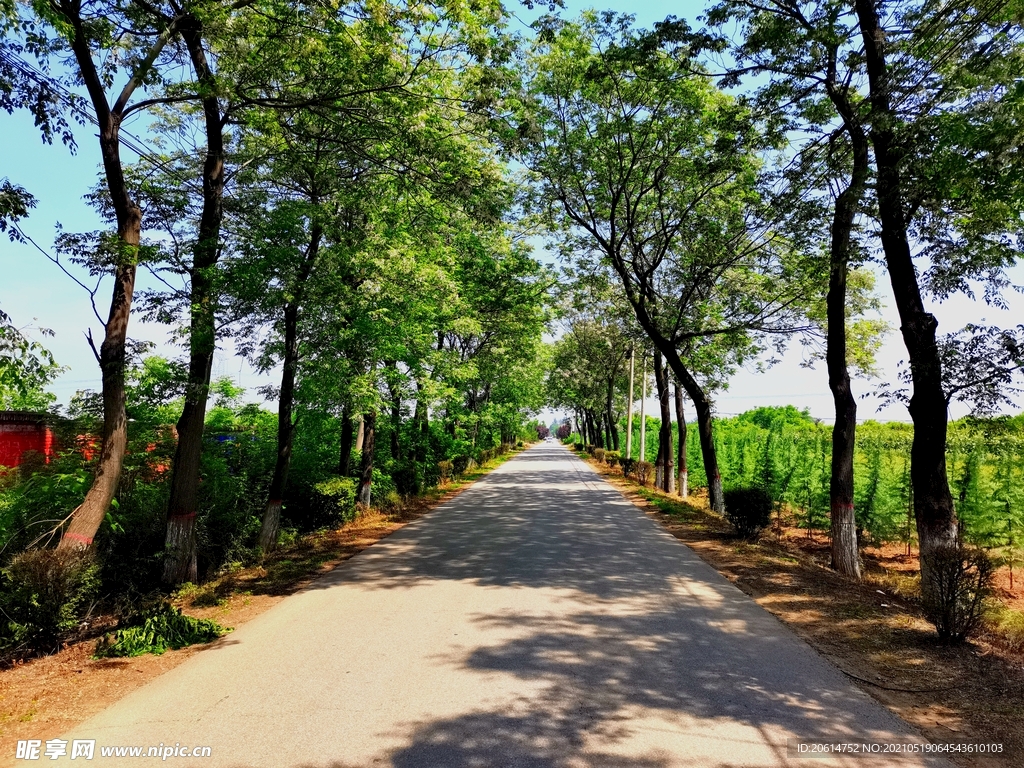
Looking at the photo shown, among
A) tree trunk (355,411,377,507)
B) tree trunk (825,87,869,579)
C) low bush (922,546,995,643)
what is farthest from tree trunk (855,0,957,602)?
tree trunk (355,411,377,507)

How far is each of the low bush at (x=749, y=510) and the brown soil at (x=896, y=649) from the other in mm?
590

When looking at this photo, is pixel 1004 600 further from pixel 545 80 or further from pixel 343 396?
pixel 545 80

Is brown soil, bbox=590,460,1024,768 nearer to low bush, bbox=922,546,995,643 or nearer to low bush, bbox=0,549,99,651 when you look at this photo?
low bush, bbox=922,546,995,643

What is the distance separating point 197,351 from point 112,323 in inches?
50.2

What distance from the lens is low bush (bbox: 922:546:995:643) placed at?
5668mm

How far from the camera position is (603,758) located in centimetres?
363

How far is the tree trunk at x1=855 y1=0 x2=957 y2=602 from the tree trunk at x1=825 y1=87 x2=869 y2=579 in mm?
733

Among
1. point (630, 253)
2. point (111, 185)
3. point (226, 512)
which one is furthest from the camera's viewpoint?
point (630, 253)

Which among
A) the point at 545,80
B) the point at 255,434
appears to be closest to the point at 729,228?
the point at 545,80

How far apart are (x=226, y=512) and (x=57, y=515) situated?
3.10 m

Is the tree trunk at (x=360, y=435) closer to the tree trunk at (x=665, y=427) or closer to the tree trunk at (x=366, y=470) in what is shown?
the tree trunk at (x=366, y=470)

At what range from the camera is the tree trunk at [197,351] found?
26.2 ft

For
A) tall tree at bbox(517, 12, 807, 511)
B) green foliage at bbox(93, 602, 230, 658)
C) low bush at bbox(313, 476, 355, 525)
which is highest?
tall tree at bbox(517, 12, 807, 511)

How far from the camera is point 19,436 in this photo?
10000 mm
